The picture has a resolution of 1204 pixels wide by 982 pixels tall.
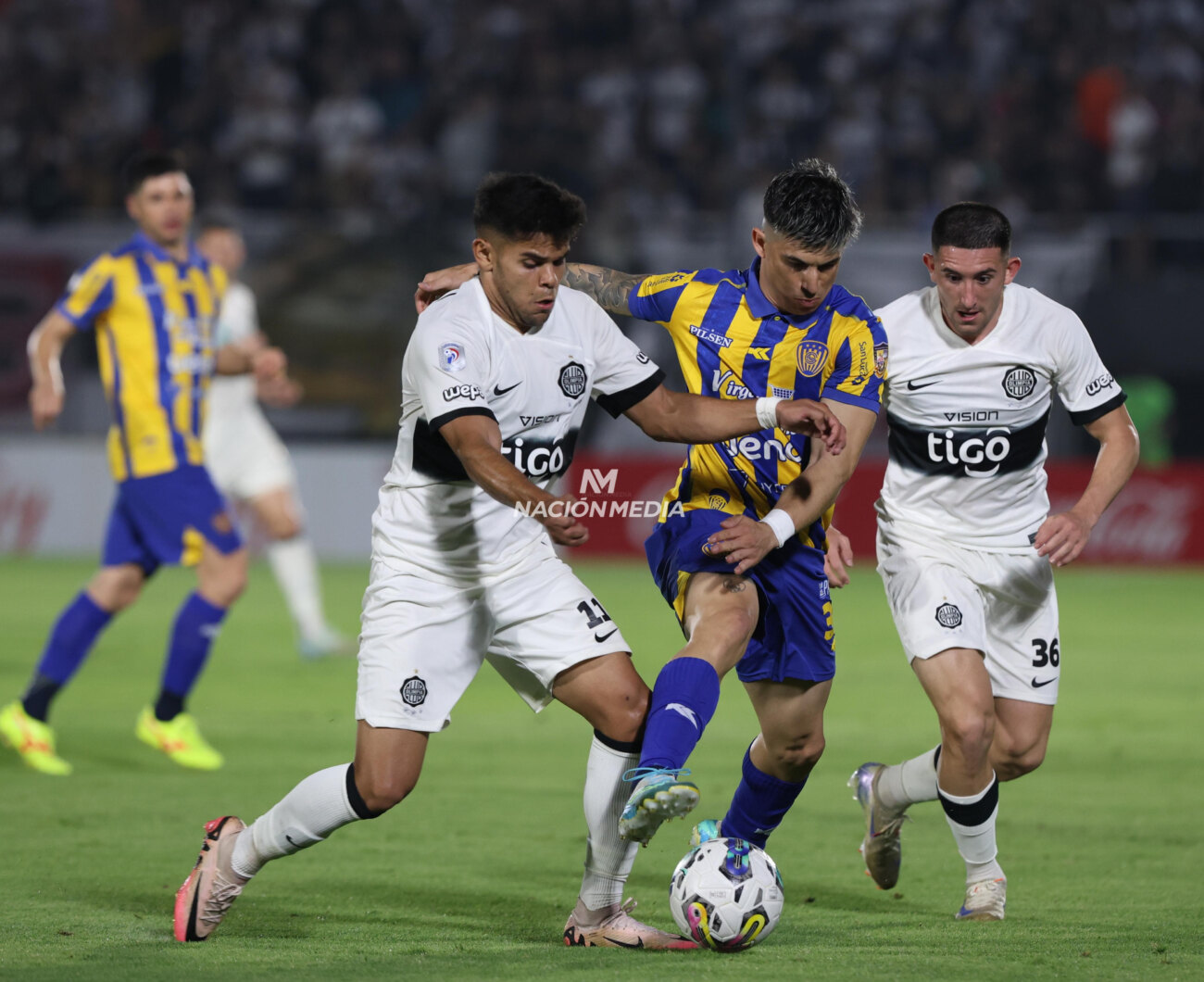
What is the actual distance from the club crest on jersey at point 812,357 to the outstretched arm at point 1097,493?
0.81m

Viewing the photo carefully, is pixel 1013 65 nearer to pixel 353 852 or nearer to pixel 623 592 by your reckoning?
pixel 623 592

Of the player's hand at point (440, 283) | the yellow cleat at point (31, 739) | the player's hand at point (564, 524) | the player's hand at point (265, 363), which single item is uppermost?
the player's hand at point (440, 283)

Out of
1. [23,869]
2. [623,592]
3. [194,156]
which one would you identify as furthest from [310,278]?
[23,869]

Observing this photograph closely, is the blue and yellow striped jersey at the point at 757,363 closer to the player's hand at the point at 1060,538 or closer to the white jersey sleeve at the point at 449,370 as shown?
the player's hand at the point at 1060,538

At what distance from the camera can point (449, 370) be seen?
14.3 ft

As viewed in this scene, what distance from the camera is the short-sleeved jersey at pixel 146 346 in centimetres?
756

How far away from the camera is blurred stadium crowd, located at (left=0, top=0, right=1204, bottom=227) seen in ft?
58.1

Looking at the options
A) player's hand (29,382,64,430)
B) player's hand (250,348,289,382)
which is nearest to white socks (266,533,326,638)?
player's hand (250,348,289,382)

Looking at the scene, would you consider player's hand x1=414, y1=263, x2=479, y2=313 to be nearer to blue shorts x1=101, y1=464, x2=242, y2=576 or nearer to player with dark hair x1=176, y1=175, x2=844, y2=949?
player with dark hair x1=176, y1=175, x2=844, y2=949

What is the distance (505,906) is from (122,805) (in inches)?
86.7

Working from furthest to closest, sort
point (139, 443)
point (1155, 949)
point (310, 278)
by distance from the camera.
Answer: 1. point (310, 278)
2. point (139, 443)
3. point (1155, 949)

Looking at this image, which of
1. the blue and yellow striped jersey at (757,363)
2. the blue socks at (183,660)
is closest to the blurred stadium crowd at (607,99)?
the blue socks at (183,660)

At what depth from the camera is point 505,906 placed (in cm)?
504

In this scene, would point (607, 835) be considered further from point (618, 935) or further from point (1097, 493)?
point (1097, 493)
